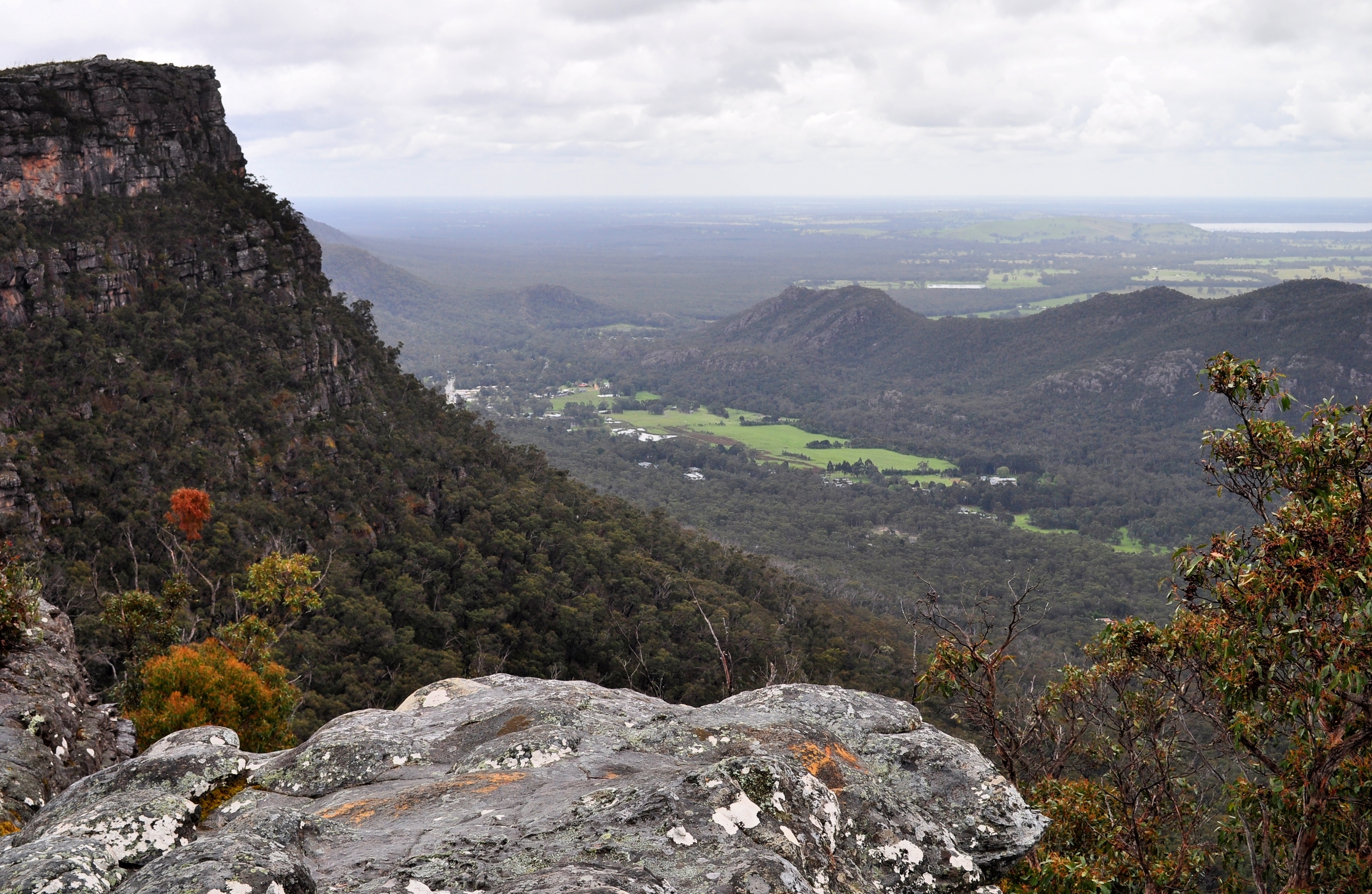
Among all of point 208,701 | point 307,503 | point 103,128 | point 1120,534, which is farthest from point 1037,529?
point 208,701

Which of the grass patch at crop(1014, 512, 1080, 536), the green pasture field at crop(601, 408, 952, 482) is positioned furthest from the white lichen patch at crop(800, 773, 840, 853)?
the green pasture field at crop(601, 408, 952, 482)

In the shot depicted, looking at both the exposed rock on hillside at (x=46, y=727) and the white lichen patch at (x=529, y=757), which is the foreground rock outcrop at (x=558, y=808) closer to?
the white lichen patch at (x=529, y=757)

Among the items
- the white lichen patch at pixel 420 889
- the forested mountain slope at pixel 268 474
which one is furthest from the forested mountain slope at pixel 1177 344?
the white lichen patch at pixel 420 889

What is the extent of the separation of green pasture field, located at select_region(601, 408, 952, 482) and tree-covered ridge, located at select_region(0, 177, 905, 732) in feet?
301

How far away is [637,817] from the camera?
6.36 m

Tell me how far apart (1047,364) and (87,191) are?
18343cm

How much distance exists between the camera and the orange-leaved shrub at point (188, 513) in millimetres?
39125

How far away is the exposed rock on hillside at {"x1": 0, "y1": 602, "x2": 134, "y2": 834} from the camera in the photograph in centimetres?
1091

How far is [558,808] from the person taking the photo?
708cm

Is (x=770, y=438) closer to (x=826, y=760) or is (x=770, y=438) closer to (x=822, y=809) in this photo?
(x=826, y=760)

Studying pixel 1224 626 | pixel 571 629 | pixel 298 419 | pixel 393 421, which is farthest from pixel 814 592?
pixel 1224 626

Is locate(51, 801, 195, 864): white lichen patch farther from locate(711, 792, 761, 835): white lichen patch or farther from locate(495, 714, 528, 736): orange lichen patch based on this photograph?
locate(711, 792, 761, 835): white lichen patch

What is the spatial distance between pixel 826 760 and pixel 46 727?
12.5 meters

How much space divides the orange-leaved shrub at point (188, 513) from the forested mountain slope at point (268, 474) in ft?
2.44
